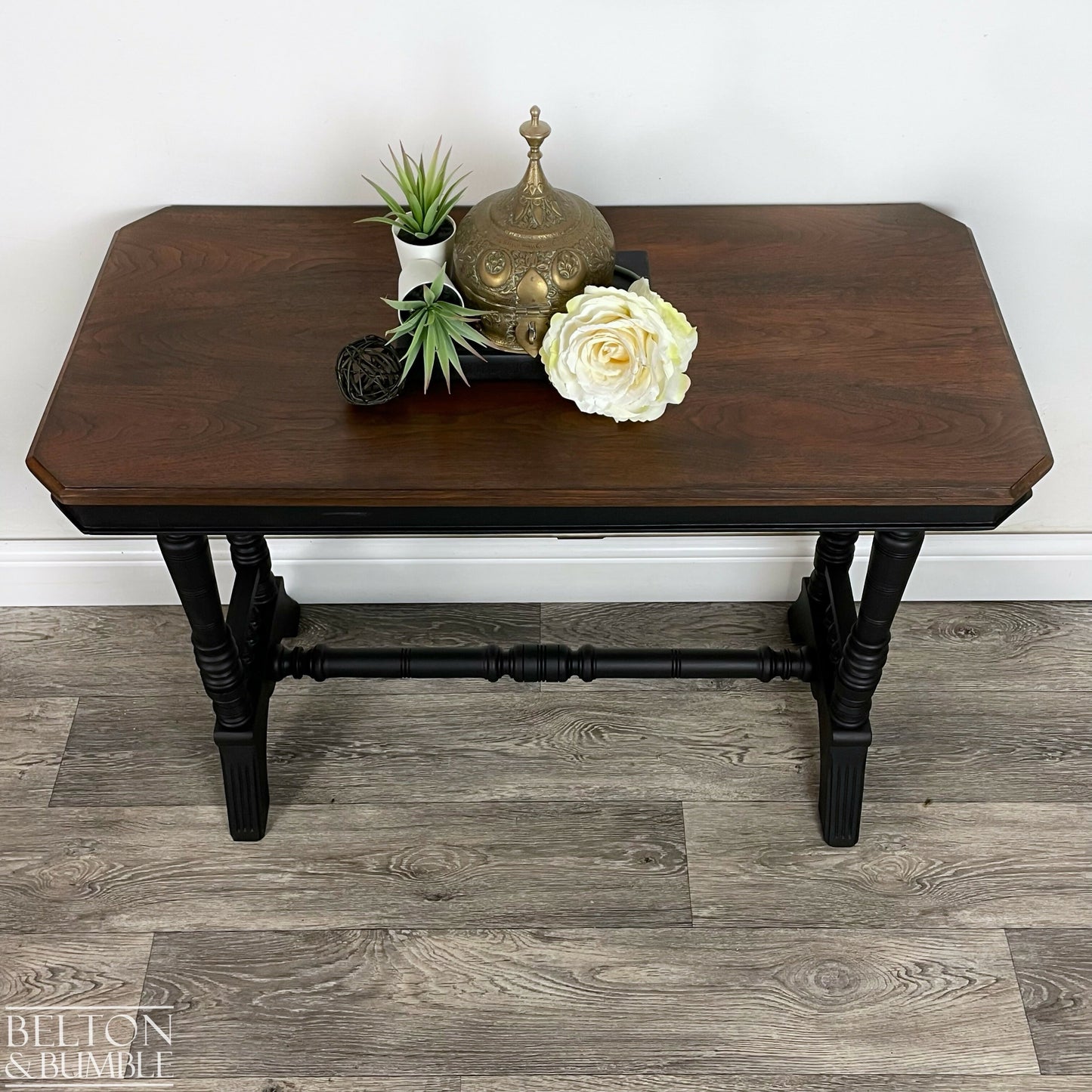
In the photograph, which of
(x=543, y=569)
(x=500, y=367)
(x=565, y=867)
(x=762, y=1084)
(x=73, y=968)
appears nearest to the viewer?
(x=500, y=367)

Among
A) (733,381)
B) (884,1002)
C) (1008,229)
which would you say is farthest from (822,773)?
(1008,229)

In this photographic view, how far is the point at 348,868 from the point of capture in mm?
1612

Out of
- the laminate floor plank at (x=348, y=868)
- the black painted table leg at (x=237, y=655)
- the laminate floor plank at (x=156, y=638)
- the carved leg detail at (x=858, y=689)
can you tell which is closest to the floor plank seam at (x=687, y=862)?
the laminate floor plank at (x=348, y=868)

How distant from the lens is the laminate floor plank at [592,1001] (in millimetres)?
1419

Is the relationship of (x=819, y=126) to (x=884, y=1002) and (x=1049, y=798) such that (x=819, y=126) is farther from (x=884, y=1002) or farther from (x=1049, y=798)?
(x=884, y=1002)

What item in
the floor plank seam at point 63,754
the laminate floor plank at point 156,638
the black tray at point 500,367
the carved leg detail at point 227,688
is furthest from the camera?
the laminate floor plank at point 156,638

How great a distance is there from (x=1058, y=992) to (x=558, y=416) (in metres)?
1.04

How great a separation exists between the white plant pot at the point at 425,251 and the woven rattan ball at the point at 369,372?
0.46 ft

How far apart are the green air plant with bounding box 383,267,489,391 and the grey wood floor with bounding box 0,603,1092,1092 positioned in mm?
766

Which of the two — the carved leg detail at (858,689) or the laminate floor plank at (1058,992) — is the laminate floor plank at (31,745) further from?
the laminate floor plank at (1058,992)

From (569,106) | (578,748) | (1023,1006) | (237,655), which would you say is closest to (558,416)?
(569,106)

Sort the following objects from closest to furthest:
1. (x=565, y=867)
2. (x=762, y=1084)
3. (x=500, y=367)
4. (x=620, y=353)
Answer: (x=620, y=353) < (x=500, y=367) < (x=762, y=1084) < (x=565, y=867)

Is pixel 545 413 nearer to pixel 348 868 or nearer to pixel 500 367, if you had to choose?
pixel 500 367

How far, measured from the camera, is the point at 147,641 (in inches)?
75.7
